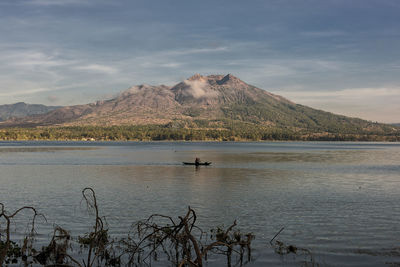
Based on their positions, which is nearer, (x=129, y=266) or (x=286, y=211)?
(x=129, y=266)

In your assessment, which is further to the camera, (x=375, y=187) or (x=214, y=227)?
(x=375, y=187)

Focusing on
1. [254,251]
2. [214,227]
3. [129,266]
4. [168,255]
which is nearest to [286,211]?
[214,227]

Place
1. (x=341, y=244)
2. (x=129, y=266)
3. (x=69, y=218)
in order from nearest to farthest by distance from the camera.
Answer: (x=129, y=266)
(x=341, y=244)
(x=69, y=218)

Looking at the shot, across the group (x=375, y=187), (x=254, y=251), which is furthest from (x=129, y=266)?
(x=375, y=187)

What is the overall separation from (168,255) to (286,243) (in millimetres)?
8675

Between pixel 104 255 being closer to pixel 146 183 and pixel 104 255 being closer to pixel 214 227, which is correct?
pixel 214 227

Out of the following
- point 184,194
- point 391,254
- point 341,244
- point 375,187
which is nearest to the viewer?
point 391,254

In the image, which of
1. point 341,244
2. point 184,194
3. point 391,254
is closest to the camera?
point 391,254

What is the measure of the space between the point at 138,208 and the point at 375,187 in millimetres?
39182

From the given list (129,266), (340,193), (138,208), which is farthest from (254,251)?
(340,193)

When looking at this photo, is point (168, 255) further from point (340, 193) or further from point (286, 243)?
point (340, 193)

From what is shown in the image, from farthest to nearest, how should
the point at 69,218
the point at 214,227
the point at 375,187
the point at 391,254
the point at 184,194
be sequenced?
the point at 375,187 → the point at 184,194 → the point at 69,218 → the point at 214,227 → the point at 391,254

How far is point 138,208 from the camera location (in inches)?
1635

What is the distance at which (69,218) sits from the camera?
3656 cm
